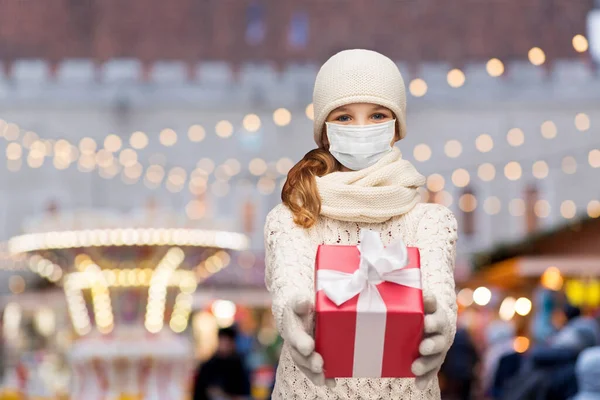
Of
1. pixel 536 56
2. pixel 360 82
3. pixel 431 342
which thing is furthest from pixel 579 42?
pixel 431 342

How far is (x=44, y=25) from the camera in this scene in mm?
25312

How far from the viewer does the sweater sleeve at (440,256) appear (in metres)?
2.20

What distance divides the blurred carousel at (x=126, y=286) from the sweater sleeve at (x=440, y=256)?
8.33m

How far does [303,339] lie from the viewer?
2.10 metres

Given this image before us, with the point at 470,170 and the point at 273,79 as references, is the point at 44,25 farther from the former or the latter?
the point at 470,170

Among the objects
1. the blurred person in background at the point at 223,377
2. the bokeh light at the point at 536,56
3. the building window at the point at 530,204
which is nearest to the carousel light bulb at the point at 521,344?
the blurred person in background at the point at 223,377

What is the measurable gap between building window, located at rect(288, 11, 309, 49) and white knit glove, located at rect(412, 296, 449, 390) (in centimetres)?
2367

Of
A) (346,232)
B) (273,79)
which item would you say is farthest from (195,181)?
(346,232)

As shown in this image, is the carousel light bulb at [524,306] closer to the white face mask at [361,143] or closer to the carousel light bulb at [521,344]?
the carousel light bulb at [521,344]

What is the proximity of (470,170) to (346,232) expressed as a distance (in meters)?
27.3

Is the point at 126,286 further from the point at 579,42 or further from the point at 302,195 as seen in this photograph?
the point at 302,195

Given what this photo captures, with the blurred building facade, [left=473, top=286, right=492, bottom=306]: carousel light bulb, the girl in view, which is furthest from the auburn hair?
the blurred building facade

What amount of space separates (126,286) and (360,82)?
8.95 meters

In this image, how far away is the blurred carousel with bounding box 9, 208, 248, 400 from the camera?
10.6 meters
